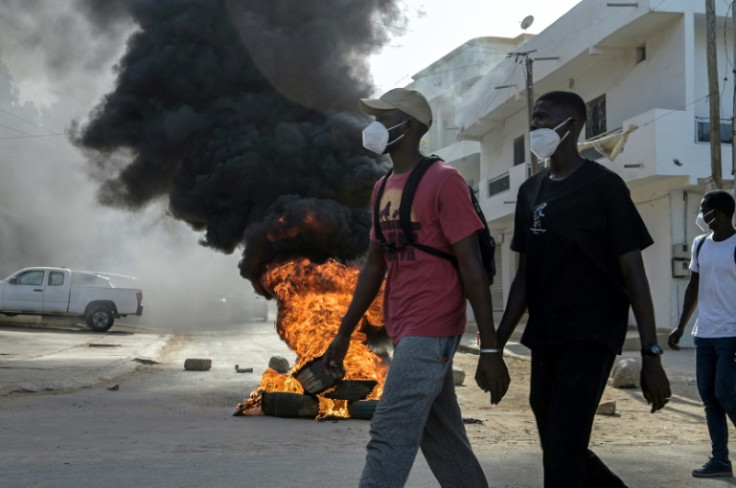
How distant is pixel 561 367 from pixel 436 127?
36.4 m

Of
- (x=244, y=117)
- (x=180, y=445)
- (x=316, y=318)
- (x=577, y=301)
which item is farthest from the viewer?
(x=244, y=117)

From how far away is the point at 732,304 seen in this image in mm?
5004

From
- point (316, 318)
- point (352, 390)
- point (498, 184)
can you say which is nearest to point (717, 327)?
point (352, 390)

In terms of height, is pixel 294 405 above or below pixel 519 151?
below

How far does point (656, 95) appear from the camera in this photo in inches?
755

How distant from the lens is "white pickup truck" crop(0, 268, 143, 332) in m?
23.1

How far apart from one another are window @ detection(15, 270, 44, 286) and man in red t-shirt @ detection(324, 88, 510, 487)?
Result: 2211 cm

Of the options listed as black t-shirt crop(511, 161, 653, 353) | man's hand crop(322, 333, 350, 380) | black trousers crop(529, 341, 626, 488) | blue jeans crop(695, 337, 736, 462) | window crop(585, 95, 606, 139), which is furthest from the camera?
window crop(585, 95, 606, 139)

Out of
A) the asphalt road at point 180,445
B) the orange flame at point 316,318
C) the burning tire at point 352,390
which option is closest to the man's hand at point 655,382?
the asphalt road at point 180,445

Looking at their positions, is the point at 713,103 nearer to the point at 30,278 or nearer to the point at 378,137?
the point at 378,137

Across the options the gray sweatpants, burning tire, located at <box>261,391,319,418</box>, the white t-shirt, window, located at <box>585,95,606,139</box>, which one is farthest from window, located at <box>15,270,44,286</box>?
the gray sweatpants

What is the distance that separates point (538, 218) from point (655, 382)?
2.61 feet

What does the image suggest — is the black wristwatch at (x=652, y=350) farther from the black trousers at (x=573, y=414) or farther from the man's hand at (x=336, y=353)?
the man's hand at (x=336, y=353)

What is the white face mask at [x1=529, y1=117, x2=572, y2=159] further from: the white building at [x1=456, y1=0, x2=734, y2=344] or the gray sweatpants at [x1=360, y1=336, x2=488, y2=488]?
the white building at [x1=456, y1=0, x2=734, y2=344]
